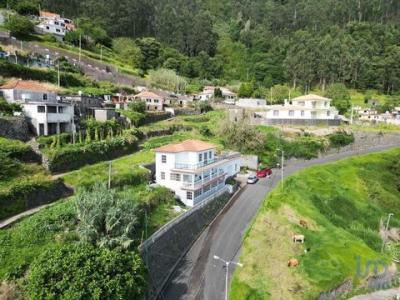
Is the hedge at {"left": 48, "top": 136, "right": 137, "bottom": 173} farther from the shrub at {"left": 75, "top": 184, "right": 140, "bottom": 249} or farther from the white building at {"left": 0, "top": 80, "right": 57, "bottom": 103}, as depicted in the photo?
the shrub at {"left": 75, "top": 184, "right": 140, "bottom": 249}

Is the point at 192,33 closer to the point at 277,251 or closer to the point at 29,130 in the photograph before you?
the point at 29,130

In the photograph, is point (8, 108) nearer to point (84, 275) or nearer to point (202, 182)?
point (202, 182)

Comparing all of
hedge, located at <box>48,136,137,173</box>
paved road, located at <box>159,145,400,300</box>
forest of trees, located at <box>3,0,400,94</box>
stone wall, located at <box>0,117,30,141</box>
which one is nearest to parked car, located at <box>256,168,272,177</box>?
paved road, located at <box>159,145,400,300</box>

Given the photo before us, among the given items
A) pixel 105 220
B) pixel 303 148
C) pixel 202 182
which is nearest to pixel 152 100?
pixel 303 148

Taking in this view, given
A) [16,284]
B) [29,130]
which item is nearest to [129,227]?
[16,284]

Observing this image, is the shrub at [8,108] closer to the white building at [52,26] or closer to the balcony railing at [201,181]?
the balcony railing at [201,181]
